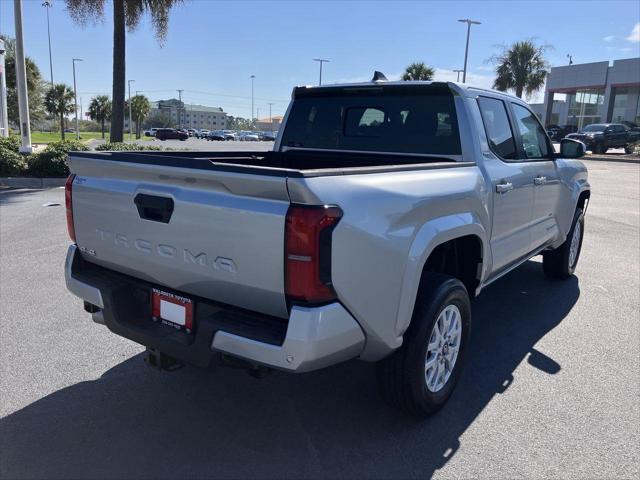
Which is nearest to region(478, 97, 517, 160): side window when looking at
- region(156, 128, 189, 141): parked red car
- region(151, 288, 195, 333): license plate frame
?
region(151, 288, 195, 333): license plate frame

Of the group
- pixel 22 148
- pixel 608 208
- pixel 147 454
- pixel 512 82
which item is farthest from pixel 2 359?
pixel 512 82

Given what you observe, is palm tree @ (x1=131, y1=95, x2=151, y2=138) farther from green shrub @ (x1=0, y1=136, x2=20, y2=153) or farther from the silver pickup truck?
the silver pickup truck

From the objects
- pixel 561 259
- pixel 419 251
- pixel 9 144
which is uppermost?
pixel 419 251

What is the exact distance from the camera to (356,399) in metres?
3.36

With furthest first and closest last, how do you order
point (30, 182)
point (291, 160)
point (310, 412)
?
point (30, 182) < point (291, 160) < point (310, 412)

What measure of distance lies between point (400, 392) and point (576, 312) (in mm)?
2940

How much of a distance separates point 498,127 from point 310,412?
2.55m

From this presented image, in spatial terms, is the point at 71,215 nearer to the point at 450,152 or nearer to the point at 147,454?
the point at 147,454

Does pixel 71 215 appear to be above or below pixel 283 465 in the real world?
above

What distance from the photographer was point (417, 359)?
113 inches

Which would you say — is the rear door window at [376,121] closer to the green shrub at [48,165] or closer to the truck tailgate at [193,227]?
the truck tailgate at [193,227]

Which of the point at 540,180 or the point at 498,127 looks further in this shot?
the point at 540,180

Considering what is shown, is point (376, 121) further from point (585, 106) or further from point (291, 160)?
point (585, 106)

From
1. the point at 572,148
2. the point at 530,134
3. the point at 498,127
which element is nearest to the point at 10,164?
the point at 530,134
